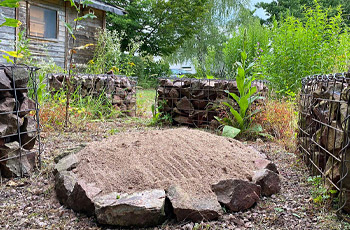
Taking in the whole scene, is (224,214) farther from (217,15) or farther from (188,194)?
(217,15)

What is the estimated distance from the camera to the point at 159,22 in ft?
57.5

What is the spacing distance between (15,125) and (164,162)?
1363 millimetres

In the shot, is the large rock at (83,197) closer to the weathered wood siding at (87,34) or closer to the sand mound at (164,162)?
the sand mound at (164,162)

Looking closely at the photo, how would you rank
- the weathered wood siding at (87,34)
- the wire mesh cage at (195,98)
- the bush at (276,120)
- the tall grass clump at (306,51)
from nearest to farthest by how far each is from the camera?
1. the bush at (276,120)
2. the wire mesh cage at (195,98)
3. the tall grass clump at (306,51)
4. the weathered wood siding at (87,34)

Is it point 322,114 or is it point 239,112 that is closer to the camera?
point 322,114

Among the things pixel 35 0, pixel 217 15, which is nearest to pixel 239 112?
pixel 35 0

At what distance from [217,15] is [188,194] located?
2054cm

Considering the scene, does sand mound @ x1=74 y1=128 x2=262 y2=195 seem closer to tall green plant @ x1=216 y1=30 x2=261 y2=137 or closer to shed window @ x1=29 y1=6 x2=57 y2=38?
tall green plant @ x1=216 y1=30 x2=261 y2=137

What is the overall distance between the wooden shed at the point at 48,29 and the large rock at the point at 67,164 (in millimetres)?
5955

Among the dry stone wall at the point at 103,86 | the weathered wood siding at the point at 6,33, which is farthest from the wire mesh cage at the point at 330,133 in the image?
the weathered wood siding at the point at 6,33

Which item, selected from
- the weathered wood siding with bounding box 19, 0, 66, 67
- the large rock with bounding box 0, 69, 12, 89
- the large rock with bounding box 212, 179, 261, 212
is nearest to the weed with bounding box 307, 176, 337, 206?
the large rock with bounding box 212, 179, 261, 212

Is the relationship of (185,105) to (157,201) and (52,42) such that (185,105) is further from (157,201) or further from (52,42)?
(52,42)

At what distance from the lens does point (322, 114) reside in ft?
8.74

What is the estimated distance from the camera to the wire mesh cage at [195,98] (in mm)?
4918
